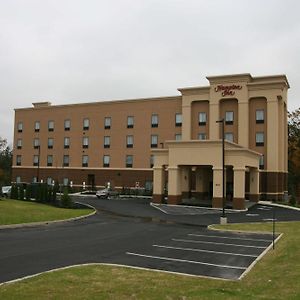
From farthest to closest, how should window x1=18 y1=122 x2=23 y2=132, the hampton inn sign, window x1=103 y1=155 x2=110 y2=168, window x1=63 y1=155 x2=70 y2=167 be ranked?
window x1=18 y1=122 x2=23 y2=132 → window x1=63 y1=155 x2=70 y2=167 → window x1=103 y1=155 x2=110 y2=168 → the hampton inn sign

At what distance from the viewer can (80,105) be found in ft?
228

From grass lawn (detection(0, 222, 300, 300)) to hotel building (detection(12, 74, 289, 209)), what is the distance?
30327 mm

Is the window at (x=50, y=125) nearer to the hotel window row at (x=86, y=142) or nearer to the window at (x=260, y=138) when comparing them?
the hotel window row at (x=86, y=142)

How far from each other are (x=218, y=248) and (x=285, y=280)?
7.14 metres

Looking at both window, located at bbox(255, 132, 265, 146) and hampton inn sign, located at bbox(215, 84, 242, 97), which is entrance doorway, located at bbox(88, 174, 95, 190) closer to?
hampton inn sign, located at bbox(215, 84, 242, 97)

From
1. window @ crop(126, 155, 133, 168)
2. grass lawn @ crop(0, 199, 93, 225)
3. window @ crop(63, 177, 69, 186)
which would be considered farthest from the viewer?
window @ crop(63, 177, 69, 186)

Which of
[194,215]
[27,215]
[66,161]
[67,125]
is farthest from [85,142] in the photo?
[27,215]

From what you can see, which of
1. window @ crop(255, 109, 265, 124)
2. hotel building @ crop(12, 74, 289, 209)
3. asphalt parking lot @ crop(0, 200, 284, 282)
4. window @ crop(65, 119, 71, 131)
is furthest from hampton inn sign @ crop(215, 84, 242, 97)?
asphalt parking lot @ crop(0, 200, 284, 282)

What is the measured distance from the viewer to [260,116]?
181 ft

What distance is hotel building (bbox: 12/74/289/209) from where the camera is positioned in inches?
1762

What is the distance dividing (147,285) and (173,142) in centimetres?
3426

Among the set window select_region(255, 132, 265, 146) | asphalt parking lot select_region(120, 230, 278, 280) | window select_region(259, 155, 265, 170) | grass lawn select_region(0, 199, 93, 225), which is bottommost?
asphalt parking lot select_region(120, 230, 278, 280)

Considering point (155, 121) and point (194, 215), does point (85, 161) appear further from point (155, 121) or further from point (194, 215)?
point (194, 215)

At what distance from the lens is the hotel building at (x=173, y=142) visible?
1762 inches
